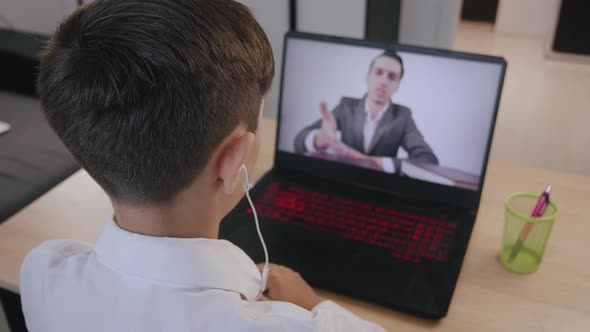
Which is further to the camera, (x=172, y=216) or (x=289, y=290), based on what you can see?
(x=289, y=290)

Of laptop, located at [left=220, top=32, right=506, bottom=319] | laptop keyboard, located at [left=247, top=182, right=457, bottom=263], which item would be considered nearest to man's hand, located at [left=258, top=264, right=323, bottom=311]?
laptop, located at [left=220, top=32, right=506, bottom=319]

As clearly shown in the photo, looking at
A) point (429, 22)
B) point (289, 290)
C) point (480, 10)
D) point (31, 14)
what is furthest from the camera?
point (480, 10)

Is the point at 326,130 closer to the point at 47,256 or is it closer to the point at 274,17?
the point at 47,256

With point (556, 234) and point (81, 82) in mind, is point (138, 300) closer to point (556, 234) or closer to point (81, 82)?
point (81, 82)

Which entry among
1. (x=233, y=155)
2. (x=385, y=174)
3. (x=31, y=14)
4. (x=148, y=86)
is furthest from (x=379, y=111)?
(x=31, y=14)

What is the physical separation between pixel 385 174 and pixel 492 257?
267mm

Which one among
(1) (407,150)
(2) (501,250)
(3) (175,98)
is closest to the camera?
(3) (175,98)

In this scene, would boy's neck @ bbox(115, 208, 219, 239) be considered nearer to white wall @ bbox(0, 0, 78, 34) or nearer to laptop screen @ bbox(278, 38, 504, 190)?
laptop screen @ bbox(278, 38, 504, 190)

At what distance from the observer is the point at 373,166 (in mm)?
1091

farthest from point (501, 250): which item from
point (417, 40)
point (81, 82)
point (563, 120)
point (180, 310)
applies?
point (563, 120)

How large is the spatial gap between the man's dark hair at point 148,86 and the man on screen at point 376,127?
45 centimetres

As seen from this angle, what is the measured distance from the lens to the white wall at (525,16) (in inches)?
185

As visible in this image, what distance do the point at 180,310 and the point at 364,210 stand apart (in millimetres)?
514

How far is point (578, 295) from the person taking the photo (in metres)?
0.84
